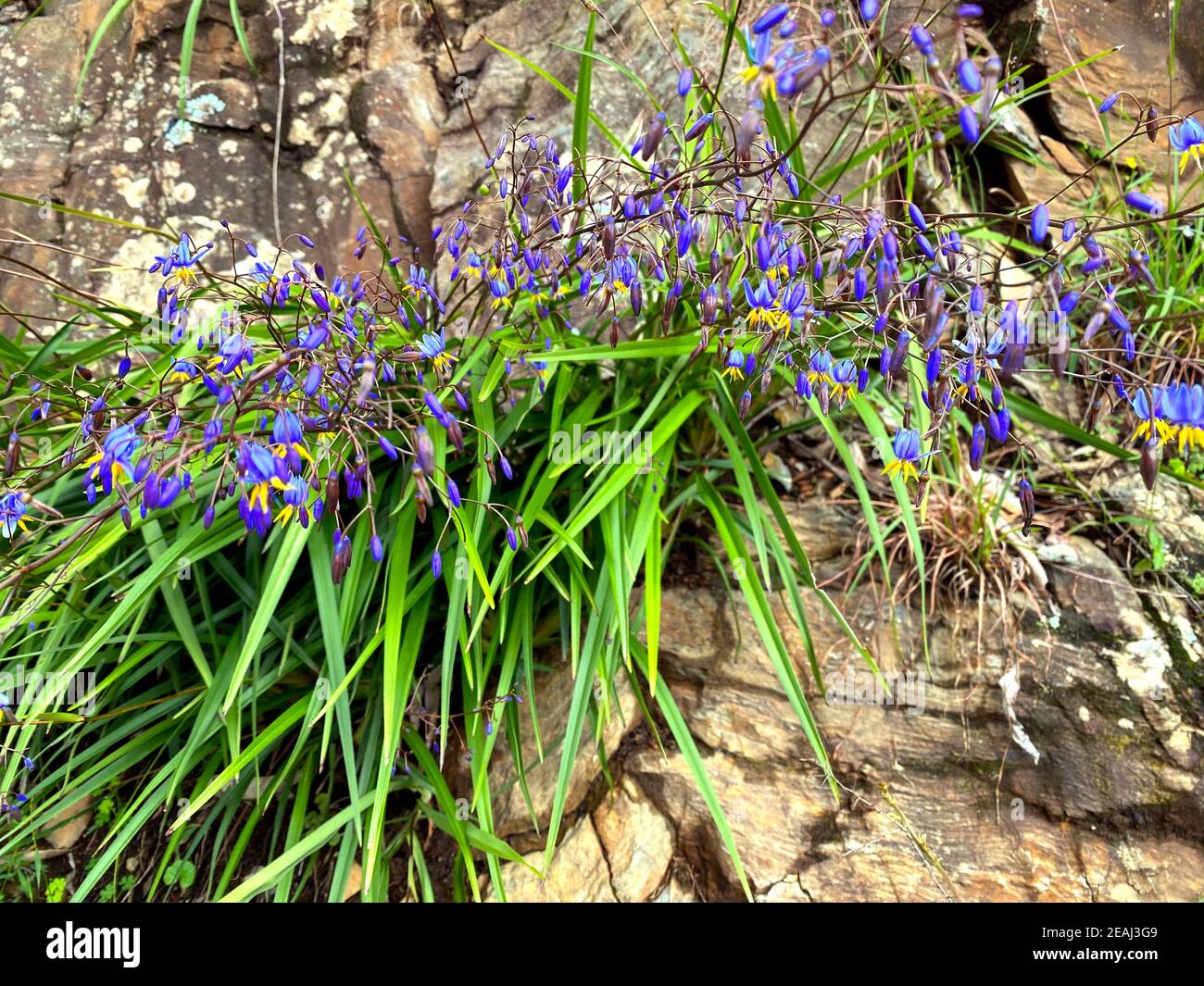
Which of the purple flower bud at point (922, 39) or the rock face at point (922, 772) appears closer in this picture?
the purple flower bud at point (922, 39)

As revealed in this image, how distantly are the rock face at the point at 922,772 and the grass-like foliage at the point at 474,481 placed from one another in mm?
167

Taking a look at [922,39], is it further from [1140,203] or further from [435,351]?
[435,351]

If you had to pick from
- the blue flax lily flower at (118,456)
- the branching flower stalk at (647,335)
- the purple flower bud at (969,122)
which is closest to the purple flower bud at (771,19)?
the branching flower stalk at (647,335)

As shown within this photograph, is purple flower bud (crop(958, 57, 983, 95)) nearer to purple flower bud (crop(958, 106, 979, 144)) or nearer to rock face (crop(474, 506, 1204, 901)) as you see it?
purple flower bud (crop(958, 106, 979, 144))

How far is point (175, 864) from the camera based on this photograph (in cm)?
226

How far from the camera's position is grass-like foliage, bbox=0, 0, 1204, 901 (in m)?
1.64

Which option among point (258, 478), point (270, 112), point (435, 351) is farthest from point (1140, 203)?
point (270, 112)

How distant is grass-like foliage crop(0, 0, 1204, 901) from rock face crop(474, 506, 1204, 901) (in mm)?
167

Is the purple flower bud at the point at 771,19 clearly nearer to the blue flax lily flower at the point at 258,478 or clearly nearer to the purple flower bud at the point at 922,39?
the purple flower bud at the point at 922,39

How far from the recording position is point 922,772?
2289 mm

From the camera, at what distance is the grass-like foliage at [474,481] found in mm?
1637

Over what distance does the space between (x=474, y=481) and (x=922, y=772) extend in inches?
58.9

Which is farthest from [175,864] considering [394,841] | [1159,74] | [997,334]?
[1159,74]
